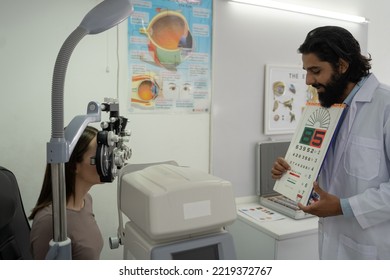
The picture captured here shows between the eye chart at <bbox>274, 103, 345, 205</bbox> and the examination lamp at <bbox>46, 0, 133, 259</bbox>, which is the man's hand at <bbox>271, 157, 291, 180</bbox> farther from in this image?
the examination lamp at <bbox>46, 0, 133, 259</bbox>

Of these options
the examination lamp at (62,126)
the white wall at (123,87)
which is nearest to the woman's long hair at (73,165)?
the examination lamp at (62,126)

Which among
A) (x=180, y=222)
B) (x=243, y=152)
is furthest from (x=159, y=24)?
(x=180, y=222)

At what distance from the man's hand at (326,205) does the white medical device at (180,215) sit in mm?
509

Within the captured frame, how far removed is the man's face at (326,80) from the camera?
1.36 m

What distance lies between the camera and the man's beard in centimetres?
136

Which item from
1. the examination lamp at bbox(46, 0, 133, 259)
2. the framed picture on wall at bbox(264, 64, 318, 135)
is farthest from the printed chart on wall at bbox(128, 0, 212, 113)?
the examination lamp at bbox(46, 0, 133, 259)

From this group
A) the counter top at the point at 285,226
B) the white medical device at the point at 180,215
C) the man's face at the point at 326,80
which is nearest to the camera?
the white medical device at the point at 180,215

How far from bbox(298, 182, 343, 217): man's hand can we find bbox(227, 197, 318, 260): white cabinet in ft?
2.01

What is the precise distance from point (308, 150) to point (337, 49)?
42cm

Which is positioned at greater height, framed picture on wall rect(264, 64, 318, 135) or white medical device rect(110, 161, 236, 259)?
framed picture on wall rect(264, 64, 318, 135)

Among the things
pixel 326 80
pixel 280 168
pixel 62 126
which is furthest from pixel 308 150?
pixel 62 126

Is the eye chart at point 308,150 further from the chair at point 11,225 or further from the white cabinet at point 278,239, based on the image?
the chair at point 11,225

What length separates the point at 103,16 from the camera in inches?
31.0

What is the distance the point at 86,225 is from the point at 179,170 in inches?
19.6
